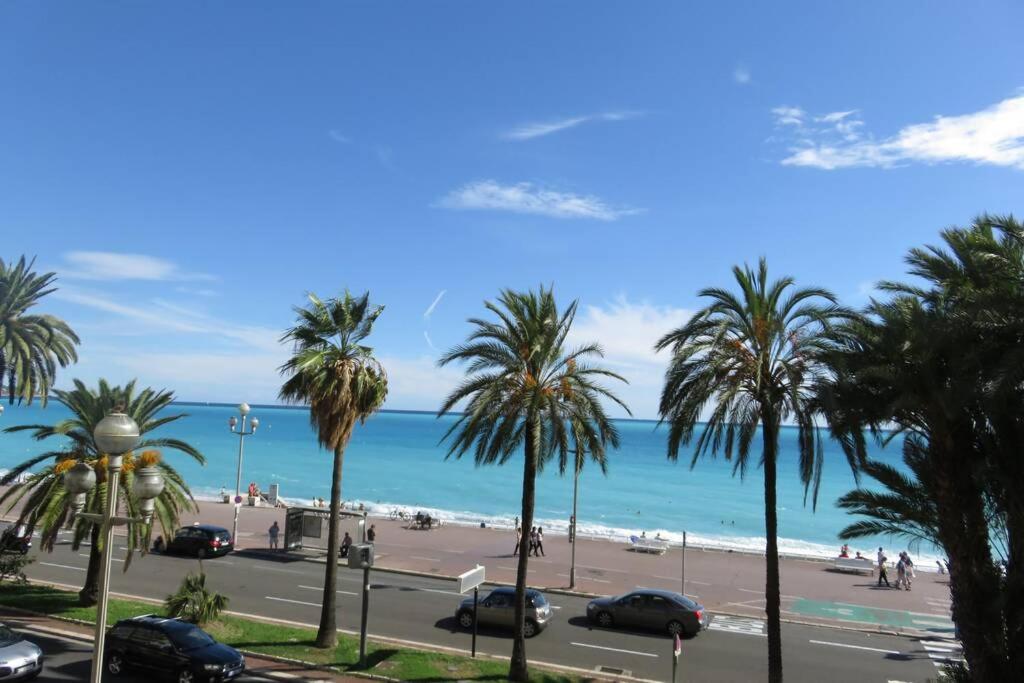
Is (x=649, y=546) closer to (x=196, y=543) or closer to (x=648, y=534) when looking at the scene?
(x=648, y=534)

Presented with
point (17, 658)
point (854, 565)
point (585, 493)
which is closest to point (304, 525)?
point (17, 658)

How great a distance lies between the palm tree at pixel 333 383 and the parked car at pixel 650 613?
907 centimetres

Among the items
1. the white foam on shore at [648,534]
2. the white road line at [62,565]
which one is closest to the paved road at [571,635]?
the white road line at [62,565]

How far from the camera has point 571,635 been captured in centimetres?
2206

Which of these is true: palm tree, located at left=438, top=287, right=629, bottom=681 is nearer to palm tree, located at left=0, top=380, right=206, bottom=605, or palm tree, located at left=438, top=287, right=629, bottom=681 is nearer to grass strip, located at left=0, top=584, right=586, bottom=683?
grass strip, located at left=0, top=584, right=586, bottom=683

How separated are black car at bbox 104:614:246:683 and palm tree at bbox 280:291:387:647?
11.0 ft

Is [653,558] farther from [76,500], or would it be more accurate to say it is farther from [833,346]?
[76,500]

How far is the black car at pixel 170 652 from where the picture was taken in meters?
15.1

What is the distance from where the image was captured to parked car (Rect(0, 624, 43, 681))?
1407 centimetres

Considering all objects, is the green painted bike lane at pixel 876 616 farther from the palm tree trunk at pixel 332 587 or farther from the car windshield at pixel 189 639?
the car windshield at pixel 189 639

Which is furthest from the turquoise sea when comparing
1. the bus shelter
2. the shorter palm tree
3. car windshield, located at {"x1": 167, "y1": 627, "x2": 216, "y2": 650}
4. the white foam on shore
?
car windshield, located at {"x1": 167, "y1": 627, "x2": 216, "y2": 650}

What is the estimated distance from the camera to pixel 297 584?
89.9 ft

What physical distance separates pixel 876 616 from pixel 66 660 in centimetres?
2779

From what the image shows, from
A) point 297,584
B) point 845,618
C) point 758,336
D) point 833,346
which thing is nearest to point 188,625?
point 297,584
